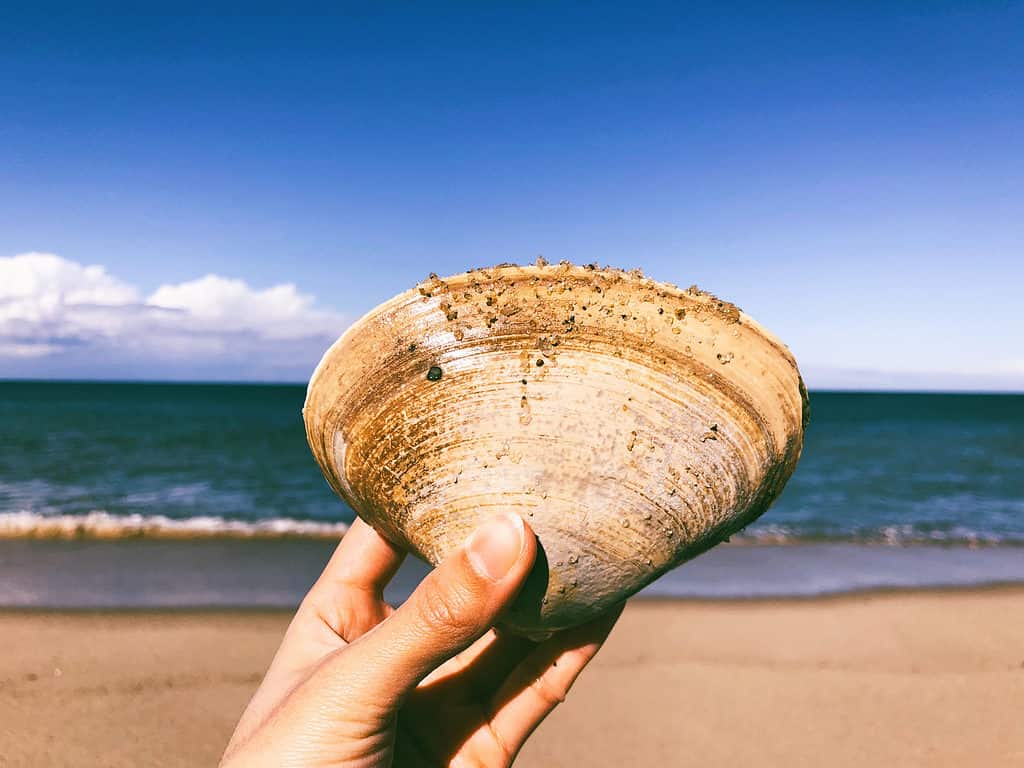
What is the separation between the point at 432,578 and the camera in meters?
1.48

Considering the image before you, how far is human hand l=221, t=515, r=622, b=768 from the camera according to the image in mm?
1470

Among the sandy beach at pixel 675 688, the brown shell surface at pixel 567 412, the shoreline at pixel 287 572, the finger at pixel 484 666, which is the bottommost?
the shoreline at pixel 287 572

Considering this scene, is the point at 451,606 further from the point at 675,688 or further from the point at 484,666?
the point at 675,688

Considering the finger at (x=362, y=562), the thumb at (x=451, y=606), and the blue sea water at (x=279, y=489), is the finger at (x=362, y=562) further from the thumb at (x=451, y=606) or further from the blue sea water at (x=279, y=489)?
the blue sea water at (x=279, y=489)

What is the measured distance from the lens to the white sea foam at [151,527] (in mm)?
9539

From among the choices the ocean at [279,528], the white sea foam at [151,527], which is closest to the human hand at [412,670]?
the ocean at [279,528]

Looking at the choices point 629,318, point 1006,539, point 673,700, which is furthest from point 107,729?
point 1006,539

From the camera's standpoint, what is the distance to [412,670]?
5.02 feet

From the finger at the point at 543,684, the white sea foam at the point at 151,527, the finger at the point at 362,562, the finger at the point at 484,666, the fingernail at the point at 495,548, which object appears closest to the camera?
the fingernail at the point at 495,548

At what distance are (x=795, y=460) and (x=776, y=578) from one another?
6931 millimetres

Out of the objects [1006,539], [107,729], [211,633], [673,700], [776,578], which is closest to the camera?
[107,729]

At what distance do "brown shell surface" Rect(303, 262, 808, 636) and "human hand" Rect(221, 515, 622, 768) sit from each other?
0.61 feet

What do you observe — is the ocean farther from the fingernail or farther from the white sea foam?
the fingernail

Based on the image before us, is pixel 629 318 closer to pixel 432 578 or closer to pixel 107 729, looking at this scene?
pixel 432 578
